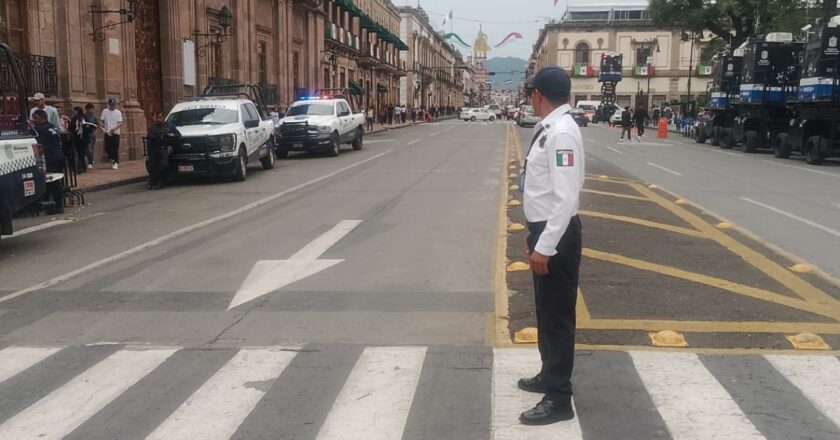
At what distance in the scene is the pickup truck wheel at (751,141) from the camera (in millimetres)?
27844

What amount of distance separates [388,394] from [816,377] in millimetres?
2704

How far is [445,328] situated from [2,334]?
3.47 meters

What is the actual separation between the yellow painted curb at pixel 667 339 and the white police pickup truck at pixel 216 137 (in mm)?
12795

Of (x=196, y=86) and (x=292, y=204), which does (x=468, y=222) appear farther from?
(x=196, y=86)

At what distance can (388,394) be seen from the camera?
4.53 metres

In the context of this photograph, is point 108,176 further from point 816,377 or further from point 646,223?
point 816,377

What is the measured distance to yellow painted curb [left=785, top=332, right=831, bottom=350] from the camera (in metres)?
5.35

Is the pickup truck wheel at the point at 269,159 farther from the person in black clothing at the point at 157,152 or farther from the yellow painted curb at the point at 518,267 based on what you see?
the yellow painted curb at the point at 518,267

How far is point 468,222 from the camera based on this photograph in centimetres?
1090

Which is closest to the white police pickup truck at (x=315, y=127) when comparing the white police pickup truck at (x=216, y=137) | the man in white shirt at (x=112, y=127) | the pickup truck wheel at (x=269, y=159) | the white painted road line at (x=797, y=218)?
the pickup truck wheel at (x=269, y=159)

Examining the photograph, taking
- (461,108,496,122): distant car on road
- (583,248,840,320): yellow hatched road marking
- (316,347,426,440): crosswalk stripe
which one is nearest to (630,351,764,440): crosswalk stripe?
(316,347,426,440): crosswalk stripe

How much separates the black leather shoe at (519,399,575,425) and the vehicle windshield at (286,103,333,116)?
22801 millimetres

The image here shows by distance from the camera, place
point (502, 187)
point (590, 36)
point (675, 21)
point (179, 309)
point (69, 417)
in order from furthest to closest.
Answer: point (590, 36), point (675, 21), point (502, 187), point (179, 309), point (69, 417)

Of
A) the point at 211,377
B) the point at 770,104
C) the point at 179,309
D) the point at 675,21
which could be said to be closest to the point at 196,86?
the point at 770,104
